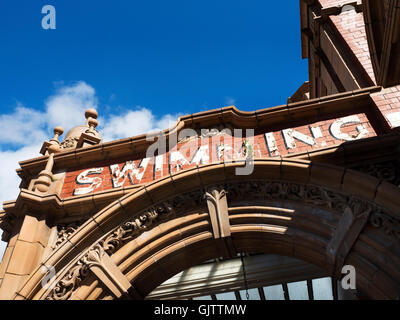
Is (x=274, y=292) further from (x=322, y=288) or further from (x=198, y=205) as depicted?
(x=198, y=205)

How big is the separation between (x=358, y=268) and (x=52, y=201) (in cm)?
459

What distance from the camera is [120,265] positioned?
572 centimetres

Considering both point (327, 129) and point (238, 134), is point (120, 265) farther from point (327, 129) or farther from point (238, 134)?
point (327, 129)

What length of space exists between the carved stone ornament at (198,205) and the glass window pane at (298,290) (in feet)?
A: 20.4

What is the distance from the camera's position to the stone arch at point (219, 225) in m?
5.10

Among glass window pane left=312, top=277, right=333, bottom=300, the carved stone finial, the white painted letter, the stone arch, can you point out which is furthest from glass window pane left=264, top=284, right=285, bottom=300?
the carved stone finial

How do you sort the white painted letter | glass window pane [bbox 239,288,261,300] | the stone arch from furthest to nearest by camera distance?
glass window pane [bbox 239,288,261,300]
the white painted letter
the stone arch

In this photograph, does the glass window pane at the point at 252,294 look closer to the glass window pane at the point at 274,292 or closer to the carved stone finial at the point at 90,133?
the glass window pane at the point at 274,292

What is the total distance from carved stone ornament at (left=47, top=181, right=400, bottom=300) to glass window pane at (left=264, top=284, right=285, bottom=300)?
6.18m

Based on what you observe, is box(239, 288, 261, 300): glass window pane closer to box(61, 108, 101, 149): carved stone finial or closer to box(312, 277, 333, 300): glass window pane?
box(312, 277, 333, 300): glass window pane

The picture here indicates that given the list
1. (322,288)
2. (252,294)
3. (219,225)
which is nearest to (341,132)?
(219,225)

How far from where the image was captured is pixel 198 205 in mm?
6117

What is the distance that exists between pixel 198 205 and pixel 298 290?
6.68m

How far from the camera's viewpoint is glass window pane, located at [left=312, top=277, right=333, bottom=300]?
437 inches
